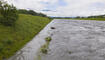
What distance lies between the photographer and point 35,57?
1524 cm

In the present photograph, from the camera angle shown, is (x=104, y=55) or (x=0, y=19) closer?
(x=104, y=55)

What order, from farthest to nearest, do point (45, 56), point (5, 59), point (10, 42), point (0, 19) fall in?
point (0, 19), point (10, 42), point (45, 56), point (5, 59)

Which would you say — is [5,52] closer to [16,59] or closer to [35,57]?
[16,59]

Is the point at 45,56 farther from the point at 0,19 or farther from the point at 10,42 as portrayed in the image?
the point at 0,19

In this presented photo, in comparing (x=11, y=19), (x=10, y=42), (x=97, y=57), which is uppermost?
(x=11, y=19)

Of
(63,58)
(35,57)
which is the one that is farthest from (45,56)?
(63,58)

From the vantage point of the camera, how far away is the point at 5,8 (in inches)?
1126

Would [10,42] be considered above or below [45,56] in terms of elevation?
above

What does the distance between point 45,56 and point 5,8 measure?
1935 cm

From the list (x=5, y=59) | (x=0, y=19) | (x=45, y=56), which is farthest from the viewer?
(x=0, y=19)

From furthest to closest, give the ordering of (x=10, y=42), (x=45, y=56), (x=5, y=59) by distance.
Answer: (x=10, y=42) → (x=45, y=56) → (x=5, y=59)

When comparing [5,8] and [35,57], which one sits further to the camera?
[5,8]

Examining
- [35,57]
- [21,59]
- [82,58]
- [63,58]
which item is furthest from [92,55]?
[21,59]

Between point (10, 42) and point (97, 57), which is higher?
point (10, 42)
